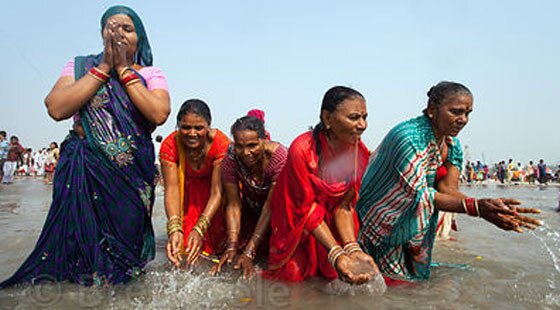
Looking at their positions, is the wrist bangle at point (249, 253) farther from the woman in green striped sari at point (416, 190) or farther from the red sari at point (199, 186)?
the woman in green striped sari at point (416, 190)

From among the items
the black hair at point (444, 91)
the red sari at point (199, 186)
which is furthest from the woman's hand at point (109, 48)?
the black hair at point (444, 91)

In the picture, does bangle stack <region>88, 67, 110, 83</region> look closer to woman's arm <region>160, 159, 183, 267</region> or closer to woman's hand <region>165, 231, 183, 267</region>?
woman's arm <region>160, 159, 183, 267</region>

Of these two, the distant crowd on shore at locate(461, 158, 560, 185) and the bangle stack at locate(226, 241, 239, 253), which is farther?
the distant crowd on shore at locate(461, 158, 560, 185)

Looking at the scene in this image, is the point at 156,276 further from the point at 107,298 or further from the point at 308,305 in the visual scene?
the point at 308,305

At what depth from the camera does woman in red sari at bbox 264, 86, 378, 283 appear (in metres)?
2.99

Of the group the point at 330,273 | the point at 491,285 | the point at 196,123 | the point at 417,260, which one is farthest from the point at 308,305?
the point at 196,123

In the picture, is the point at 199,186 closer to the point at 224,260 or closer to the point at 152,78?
the point at 224,260

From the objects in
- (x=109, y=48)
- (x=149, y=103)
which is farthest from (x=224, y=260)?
(x=109, y=48)

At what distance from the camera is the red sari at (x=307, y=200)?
312 cm

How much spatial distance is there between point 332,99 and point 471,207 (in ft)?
4.01

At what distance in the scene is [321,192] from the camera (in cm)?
316

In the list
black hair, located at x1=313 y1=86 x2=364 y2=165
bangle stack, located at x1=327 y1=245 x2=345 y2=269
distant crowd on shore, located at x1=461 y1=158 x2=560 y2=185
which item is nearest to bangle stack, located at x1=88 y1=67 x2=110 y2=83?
black hair, located at x1=313 y1=86 x2=364 y2=165

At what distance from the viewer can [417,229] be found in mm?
3258

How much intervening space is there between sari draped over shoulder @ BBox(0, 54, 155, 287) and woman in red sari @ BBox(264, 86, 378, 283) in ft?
3.50
